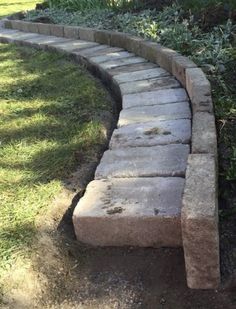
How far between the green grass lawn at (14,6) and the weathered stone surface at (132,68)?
6.22 m

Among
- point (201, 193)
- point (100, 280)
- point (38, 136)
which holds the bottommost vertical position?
point (100, 280)

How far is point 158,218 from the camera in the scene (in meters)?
2.07

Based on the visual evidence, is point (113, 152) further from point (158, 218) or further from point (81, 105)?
point (81, 105)

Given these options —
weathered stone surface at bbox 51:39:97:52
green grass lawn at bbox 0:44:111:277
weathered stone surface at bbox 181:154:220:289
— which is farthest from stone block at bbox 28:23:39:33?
weathered stone surface at bbox 181:154:220:289

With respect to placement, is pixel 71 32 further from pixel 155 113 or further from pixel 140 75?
pixel 155 113

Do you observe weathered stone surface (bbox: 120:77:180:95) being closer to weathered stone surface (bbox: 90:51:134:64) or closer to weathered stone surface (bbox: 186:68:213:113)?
weathered stone surface (bbox: 186:68:213:113)

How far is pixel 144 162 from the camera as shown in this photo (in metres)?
2.57

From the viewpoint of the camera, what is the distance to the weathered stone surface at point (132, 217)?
209 cm

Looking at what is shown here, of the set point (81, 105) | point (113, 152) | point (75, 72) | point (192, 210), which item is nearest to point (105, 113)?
point (81, 105)

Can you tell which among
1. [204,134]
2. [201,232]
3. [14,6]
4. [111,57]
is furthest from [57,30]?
[201,232]

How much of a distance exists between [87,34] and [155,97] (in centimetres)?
278

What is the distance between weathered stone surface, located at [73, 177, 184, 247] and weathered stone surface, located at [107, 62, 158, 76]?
87.7 inches

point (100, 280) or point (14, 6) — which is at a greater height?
point (14, 6)

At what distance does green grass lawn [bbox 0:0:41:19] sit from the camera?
1039 centimetres
